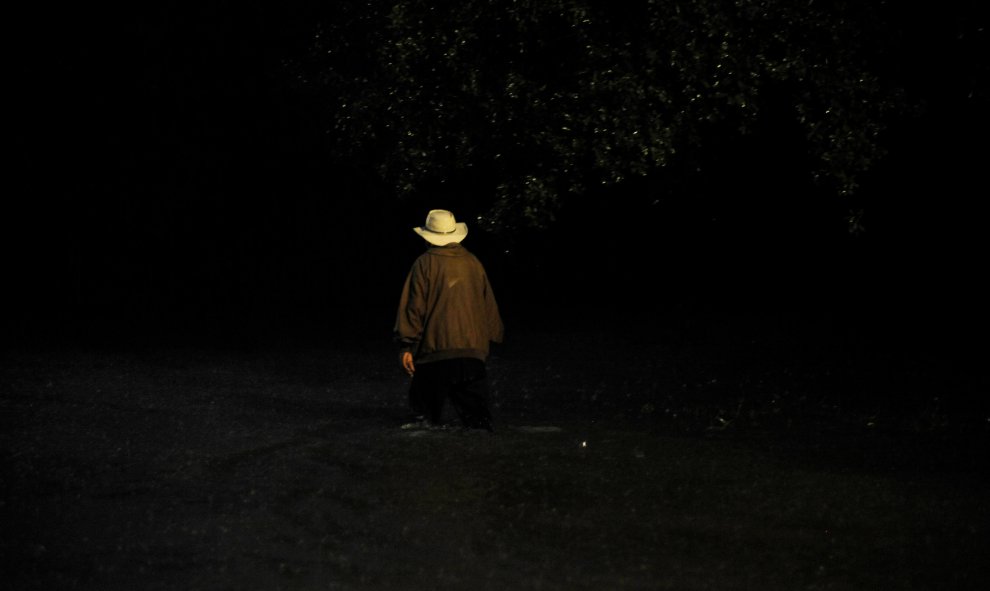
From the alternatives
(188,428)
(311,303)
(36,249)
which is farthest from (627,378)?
(36,249)

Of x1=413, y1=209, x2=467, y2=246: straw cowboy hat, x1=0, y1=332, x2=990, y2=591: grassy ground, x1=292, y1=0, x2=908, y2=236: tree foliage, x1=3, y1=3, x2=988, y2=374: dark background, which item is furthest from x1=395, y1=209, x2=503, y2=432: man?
x1=3, y1=3, x2=988, y2=374: dark background

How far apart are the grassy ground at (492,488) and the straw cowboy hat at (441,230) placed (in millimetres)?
1503

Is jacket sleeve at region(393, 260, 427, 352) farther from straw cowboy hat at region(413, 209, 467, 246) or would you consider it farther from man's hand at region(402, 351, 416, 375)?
straw cowboy hat at region(413, 209, 467, 246)

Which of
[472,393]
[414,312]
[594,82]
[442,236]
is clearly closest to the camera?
[472,393]

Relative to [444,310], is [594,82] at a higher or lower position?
higher

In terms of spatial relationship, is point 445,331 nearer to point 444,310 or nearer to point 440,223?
point 444,310

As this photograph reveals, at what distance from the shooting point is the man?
34.6 feet

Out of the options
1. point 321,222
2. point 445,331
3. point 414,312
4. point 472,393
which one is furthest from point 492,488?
point 321,222

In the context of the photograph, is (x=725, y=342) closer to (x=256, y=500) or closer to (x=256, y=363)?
(x=256, y=363)

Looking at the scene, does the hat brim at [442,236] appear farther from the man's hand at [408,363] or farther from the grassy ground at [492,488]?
the grassy ground at [492,488]

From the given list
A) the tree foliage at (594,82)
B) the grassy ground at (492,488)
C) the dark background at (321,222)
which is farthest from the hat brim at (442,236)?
the dark background at (321,222)

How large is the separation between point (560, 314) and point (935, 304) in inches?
244

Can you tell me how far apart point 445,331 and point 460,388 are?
0.44 metres

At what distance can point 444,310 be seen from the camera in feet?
34.7
